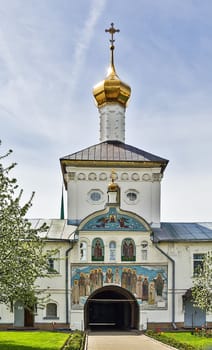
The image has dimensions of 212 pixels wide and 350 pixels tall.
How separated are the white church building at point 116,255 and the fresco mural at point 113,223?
0.17 feet

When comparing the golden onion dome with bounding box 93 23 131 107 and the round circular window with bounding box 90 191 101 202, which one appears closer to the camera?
the round circular window with bounding box 90 191 101 202

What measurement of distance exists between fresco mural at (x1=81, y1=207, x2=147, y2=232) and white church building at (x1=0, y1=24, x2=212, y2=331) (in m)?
0.05

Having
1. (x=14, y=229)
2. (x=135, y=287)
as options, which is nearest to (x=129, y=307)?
(x=135, y=287)

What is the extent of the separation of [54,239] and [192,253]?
7.26 meters

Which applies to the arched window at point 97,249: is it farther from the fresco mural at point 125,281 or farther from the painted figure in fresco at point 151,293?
the painted figure in fresco at point 151,293

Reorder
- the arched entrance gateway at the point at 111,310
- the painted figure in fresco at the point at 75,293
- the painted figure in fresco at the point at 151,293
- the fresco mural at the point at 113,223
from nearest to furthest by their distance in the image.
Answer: the painted figure in fresco at the point at 75,293, the painted figure in fresco at the point at 151,293, the fresco mural at the point at 113,223, the arched entrance gateway at the point at 111,310

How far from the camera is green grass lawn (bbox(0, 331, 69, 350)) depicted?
18.2 m

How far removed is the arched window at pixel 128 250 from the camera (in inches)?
1070

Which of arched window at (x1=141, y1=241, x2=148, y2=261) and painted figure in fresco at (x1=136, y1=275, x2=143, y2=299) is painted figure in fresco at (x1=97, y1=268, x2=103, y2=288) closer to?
painted figure in fresco at (x1=136, y1=275, x2=143, y2=299)

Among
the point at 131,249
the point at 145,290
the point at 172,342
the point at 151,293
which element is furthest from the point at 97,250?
the point at 172,342

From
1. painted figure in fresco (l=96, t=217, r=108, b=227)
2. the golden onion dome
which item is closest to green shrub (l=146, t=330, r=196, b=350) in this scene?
painted figure in fresco (l=96, t=217, r=108, b=227)

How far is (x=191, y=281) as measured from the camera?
27.4m

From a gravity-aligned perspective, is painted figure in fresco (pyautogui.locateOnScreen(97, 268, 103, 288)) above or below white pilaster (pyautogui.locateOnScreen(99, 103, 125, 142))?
below

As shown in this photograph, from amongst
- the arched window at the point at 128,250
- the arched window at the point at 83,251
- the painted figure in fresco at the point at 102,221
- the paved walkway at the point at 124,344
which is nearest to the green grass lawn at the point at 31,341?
the paved walkway at the point at 124,344
